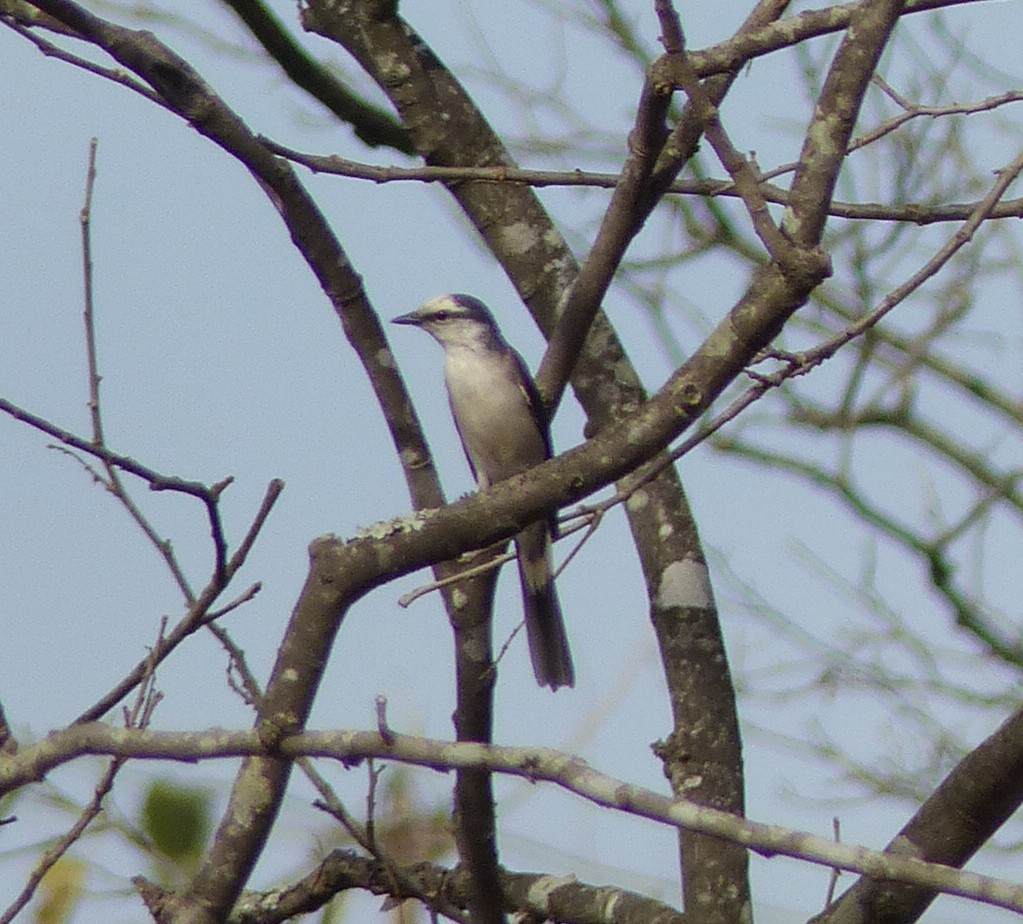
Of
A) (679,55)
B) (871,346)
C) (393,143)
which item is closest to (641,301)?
(871,346)

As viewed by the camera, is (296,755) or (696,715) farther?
(696,715)

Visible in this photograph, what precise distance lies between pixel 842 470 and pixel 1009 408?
2.74 feet

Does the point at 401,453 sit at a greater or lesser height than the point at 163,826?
greater

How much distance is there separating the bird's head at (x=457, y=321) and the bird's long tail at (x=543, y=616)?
2.93 feet

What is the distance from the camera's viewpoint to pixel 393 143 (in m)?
4.18

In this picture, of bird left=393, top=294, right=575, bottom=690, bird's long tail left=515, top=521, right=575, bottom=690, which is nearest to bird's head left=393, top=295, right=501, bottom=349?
bird left=393, top=294, right=575, bottom=690

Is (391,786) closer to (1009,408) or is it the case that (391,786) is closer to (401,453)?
(401,453)

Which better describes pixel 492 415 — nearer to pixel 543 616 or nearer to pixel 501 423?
pixel 501 423

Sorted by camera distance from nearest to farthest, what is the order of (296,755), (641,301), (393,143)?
(296,755), (393,143), (641,301)

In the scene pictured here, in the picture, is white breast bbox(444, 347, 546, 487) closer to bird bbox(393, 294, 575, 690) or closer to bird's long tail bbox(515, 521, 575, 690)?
bird bbox(393, 294, 575, 690)

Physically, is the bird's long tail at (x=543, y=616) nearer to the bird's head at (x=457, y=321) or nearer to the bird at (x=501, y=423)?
the bird at (x=501, y=423)

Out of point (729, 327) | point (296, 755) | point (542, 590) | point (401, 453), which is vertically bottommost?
point (296, 755)

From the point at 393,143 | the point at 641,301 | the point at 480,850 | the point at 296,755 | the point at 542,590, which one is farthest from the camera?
the point at 641,301

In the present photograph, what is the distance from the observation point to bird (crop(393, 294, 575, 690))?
15.4ft
